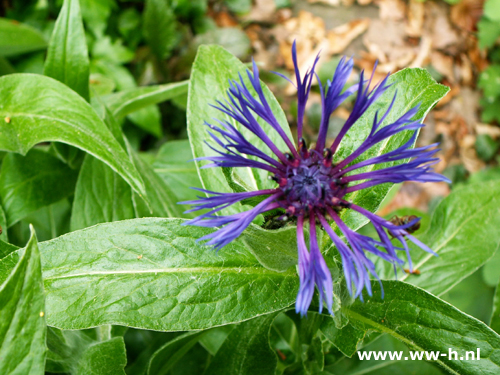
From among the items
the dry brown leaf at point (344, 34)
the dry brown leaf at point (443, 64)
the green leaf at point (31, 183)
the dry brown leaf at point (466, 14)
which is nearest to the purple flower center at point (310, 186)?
the green leaf at point (31, 183)

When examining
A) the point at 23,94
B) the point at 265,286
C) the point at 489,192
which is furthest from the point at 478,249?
the point at 23,94

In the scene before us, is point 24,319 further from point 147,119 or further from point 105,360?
point 147,119

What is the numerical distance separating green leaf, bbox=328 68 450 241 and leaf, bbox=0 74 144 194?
40 centimetres

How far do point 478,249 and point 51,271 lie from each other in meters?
0.94

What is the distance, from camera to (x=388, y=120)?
82 cm

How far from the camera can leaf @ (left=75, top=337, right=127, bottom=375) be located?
0.80 metres

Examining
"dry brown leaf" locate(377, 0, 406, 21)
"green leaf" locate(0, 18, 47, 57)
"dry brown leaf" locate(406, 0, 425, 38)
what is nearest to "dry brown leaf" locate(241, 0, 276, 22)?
"dry brown leaf" locate(377, 0, 406, 21)

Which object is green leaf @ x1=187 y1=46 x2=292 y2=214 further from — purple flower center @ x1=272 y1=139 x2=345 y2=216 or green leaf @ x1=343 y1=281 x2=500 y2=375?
green leaf @ x1=343 y1=281 x2=500 y2=375

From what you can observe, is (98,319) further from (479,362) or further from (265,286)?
(479,362)

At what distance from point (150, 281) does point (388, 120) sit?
1.67ft

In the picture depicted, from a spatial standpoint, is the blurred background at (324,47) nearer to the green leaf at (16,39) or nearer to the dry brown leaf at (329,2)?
the dry brown leaf at (329,2)

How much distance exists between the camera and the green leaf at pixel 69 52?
1.11 metres

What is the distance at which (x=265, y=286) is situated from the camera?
79 centimetres

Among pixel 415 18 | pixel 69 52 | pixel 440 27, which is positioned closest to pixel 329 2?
pixel 415 18
